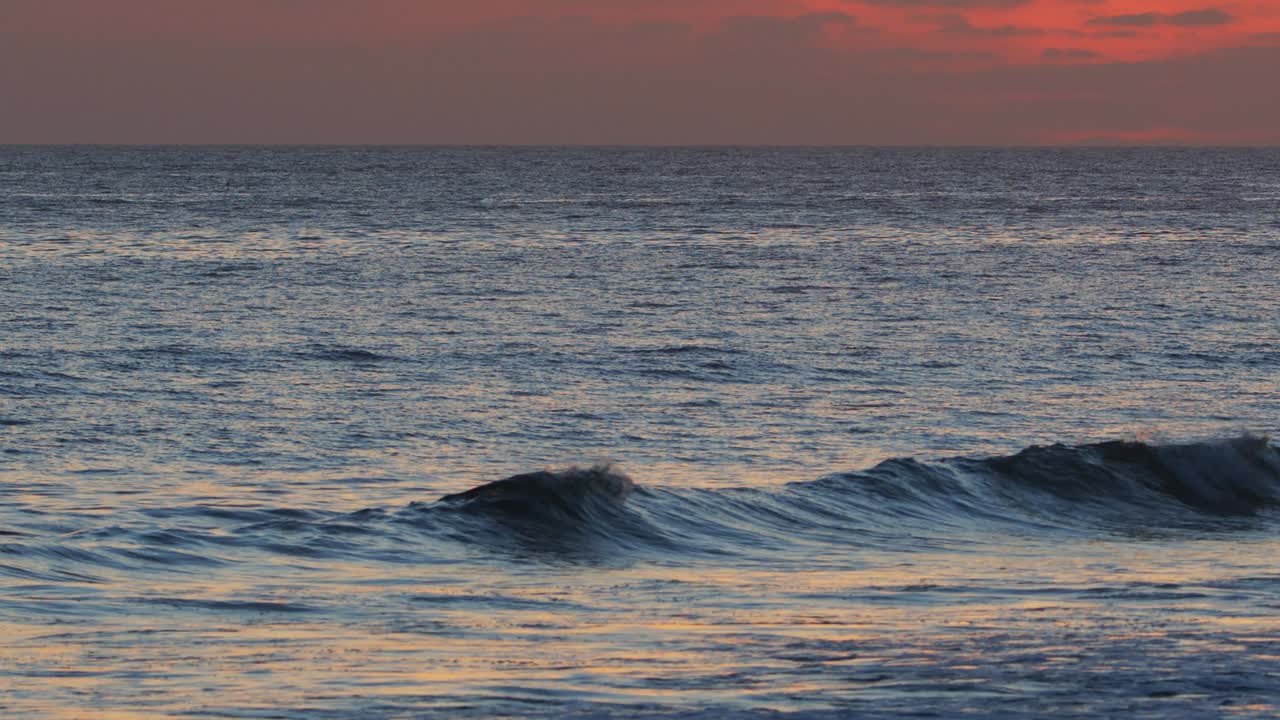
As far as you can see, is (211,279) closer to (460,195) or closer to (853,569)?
(853,569)

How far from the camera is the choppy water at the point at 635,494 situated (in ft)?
40.4

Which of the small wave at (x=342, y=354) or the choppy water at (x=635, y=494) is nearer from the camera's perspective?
the choppy water at (x=635, y=494)

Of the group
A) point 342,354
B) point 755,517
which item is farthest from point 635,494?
point 342,354

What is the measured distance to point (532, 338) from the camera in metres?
43.5

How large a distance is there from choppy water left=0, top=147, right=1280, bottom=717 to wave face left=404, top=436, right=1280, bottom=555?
76mm

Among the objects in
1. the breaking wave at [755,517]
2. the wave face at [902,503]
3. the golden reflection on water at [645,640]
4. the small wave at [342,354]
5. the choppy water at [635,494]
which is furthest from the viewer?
the small wave at [342,354]

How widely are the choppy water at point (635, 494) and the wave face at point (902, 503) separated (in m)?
0.08

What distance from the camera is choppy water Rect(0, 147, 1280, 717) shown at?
484 inches

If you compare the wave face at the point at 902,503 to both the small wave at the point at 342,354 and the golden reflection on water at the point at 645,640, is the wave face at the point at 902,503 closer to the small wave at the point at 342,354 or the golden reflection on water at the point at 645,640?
the golden reflection on water at the point at 645,640

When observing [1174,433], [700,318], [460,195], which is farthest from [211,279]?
[460,195]

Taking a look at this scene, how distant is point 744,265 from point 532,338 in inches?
1104

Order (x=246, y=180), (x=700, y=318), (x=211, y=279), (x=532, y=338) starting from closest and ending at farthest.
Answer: (x=532, y=338) < (x=700, y=318) < (x=211, y=279) < (x=246, y=180)

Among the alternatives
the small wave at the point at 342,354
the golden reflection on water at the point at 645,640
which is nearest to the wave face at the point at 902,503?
the golden reflection on water at the point at 645,640

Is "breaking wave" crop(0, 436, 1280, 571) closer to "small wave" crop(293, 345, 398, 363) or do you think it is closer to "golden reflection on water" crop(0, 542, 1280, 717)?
"golden reflection on water" crop(0, 542, 1280, 717)
